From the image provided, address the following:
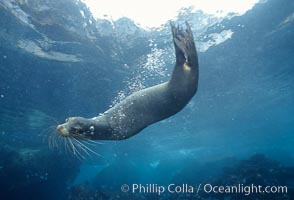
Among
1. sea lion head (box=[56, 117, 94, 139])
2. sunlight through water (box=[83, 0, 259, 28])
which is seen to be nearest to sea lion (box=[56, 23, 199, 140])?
sea lion head (box=[56, 117, 94, 139])

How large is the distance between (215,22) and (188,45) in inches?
347

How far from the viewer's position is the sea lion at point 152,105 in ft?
13.8

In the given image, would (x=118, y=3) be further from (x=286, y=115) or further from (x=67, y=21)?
(x=286, y=115)

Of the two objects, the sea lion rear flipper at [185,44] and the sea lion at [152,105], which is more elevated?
the sea lion rear flipper at [185,44]

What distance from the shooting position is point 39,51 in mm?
12297

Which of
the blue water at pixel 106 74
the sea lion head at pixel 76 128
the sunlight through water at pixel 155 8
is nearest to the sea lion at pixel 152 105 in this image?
the sea lion head at pixel 76 128

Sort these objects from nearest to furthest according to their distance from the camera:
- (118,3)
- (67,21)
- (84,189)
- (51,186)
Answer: (118,3), (67,21), (84,189), (51,186)

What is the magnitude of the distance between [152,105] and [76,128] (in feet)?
4.69

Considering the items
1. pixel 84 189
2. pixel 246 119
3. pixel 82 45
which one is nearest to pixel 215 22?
pixel 82 45

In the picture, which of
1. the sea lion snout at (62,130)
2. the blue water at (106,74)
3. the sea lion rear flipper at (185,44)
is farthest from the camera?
the blue water at (106,74)

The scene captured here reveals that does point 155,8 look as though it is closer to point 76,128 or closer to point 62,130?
point 76,128

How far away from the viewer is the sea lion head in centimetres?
392

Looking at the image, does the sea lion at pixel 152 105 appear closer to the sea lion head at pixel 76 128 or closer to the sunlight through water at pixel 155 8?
the sea lion head at pixel 76 128

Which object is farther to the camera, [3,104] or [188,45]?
[3,104]
